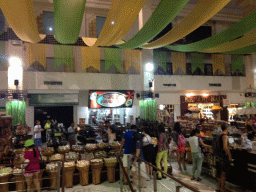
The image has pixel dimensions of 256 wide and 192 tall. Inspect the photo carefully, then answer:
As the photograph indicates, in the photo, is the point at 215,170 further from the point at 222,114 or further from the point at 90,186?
the point at 222,114

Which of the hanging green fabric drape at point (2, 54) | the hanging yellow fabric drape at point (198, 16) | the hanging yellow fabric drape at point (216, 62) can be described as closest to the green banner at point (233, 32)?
the hanging yellow fabric drape at point (198, 16)

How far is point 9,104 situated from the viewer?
962 centimetres

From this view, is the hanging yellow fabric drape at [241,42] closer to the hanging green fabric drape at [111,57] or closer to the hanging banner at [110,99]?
the hanging green fabric drape at [111,57]

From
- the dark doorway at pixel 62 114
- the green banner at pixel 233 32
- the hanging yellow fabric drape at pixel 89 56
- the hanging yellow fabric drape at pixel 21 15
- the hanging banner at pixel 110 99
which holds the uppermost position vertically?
the hanging yellow fabric drape at pixel 89 56

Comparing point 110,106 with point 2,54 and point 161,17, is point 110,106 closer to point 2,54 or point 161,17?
point 2,54

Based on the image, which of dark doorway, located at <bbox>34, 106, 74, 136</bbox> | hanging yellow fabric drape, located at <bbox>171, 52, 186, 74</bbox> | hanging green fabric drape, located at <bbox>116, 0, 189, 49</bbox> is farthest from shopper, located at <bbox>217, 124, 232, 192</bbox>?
dark doorway, located at <bbox>34, 106, 74, 136</bbox>

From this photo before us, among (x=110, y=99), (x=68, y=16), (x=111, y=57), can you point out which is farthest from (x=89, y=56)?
(x=68, y=16)

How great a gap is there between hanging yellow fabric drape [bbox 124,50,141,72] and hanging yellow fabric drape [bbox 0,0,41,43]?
19.2 ft

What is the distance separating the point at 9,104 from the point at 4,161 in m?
4.48

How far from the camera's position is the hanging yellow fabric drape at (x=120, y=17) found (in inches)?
190

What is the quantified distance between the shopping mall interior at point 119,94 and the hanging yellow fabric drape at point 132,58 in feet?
0.18

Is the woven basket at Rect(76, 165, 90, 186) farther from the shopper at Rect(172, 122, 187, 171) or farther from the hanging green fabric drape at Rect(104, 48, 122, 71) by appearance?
the hanging green fabric drape at Rect(104, 48, 122, 71)

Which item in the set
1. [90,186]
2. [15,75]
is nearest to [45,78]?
[15,75]

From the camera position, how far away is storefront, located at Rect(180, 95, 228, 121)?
50.5ft
